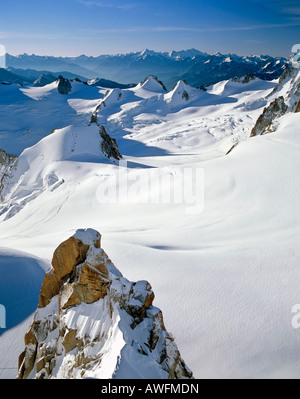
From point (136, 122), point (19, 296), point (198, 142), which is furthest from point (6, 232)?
point (136, 122)

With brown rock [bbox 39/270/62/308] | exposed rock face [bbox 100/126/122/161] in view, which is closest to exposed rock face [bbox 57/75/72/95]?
exposed rock face [bbox 100/126/122/161]

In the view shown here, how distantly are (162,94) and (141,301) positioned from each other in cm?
8820

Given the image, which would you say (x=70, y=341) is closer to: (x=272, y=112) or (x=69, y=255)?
(x=69, y=255)

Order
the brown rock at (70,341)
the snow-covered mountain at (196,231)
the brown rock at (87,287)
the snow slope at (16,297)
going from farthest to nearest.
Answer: the snow slope at (16,297) < the snow-covered mountain at (196,231) < the brown rock at (87,287) < the brown rock at (70,341)

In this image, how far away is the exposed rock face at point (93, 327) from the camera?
4.28 m

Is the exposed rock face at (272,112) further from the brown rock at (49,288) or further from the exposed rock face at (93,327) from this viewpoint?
the brown rock at (49,288)

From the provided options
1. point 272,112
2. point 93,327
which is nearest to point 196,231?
point 93,327

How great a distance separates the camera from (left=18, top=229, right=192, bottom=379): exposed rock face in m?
4.28

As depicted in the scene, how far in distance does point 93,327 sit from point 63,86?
105 meters

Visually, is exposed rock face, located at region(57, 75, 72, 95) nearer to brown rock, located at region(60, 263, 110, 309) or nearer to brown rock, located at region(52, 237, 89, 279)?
brown rock, located at region(52, 237, 89, 279)

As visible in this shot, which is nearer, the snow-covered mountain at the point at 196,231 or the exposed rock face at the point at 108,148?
the snow-covered mountain at the point at 196,231

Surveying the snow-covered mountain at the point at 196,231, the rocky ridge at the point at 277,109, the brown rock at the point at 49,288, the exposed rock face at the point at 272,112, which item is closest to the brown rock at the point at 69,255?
the brown rock at the point at 49,288

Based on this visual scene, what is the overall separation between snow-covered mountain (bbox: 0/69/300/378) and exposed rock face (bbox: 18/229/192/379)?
0.28 metres

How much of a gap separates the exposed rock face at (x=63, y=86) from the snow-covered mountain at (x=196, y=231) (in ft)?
211
